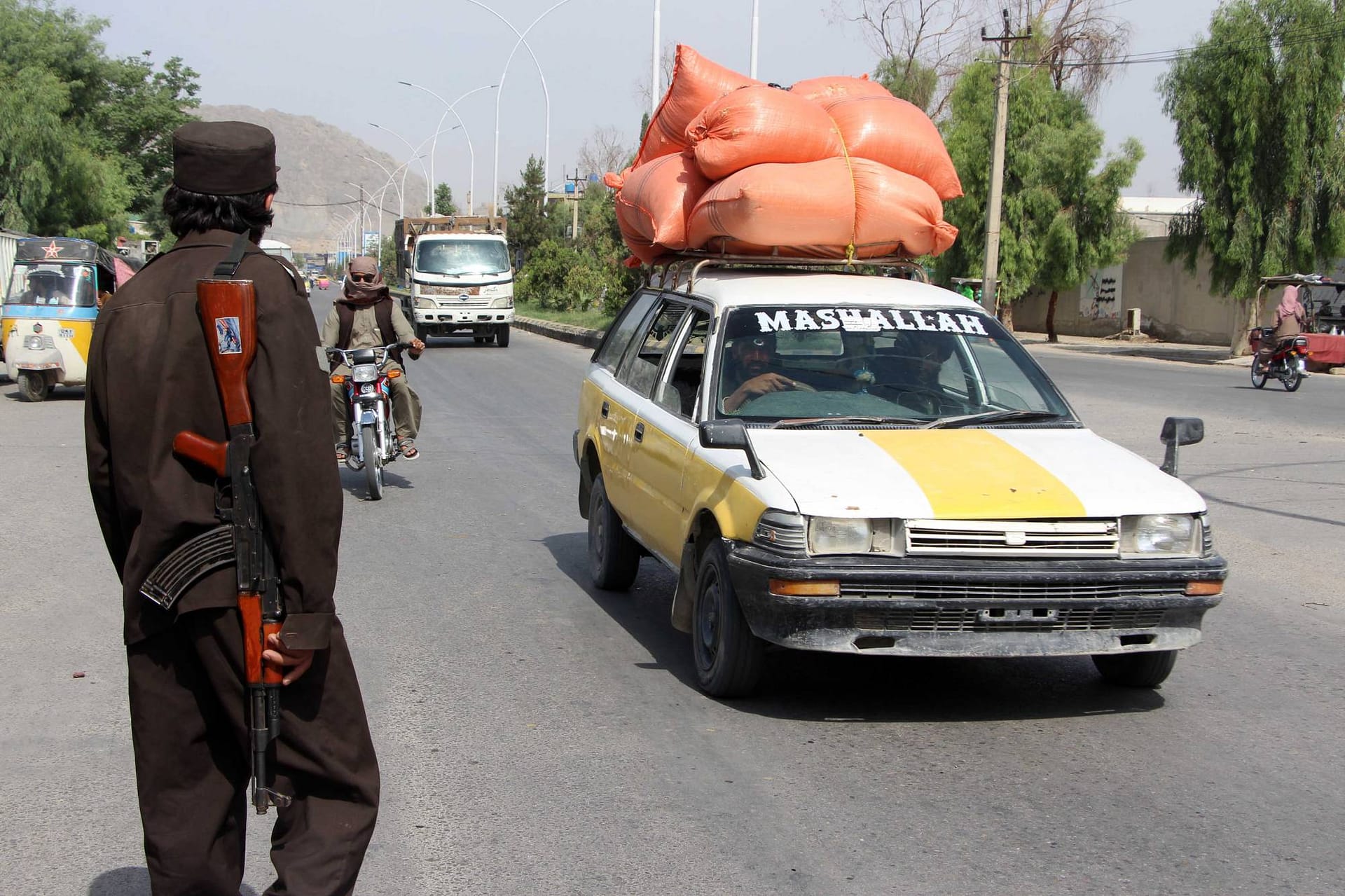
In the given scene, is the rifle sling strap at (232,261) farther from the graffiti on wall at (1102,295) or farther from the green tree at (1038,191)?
the graffiti on wall at (1102,295)

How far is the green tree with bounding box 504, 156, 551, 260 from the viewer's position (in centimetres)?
6206

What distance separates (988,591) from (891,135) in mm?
3462

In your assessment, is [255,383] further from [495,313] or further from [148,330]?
[495,313]

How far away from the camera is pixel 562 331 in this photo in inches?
1334

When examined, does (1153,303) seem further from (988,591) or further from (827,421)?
(988,591)

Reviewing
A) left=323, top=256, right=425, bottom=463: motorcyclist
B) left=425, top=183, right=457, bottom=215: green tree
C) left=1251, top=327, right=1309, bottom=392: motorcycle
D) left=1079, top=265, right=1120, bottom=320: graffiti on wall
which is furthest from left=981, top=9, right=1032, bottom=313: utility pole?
left=425, top=183, right=457, bottom=215: green tree

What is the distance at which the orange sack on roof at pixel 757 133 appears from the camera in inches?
282

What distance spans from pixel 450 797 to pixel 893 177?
4243mm

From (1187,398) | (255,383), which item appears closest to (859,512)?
(255,383)

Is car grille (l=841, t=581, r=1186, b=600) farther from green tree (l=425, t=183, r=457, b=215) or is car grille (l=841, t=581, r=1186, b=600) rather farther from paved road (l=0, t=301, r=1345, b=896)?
green tree (l=425, t=183, r=457, b=215)

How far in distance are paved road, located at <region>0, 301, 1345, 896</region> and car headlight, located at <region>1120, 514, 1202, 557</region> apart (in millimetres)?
672

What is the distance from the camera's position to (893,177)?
7.25 metres

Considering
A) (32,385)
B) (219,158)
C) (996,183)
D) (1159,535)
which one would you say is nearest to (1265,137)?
(996,183)

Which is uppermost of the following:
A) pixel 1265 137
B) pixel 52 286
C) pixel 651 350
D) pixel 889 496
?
pixel 1265 137
